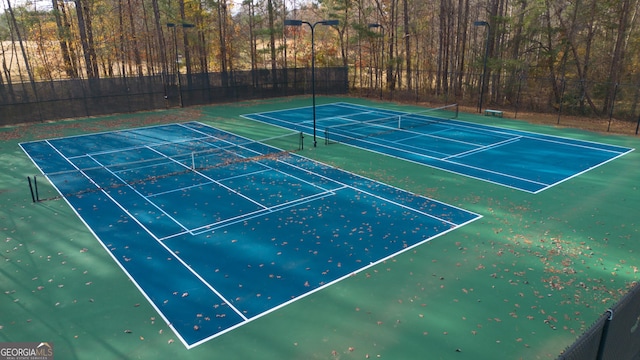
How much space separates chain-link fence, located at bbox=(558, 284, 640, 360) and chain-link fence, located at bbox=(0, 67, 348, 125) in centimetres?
3066

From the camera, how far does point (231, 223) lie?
12.4 meters

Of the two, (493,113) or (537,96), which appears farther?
(537,96)

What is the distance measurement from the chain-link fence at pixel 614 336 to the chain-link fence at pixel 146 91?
30.7 metres

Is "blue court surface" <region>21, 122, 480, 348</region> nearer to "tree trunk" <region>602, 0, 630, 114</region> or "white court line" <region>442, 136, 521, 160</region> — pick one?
"white court line" <region>442, 136, 521, 160</region>

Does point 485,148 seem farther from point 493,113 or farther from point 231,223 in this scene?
point 231,223

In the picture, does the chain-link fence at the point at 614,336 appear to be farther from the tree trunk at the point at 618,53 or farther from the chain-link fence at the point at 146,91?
the chain-link fence at the point at 146,91

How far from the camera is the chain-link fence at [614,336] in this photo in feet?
15.4

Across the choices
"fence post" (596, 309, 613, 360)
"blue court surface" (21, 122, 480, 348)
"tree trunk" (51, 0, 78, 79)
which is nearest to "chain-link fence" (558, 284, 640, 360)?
"fence post" (596, 309, 613, 360)

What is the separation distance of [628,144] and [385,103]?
16.9m

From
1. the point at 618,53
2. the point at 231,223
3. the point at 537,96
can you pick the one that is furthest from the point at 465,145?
the point at 618,53

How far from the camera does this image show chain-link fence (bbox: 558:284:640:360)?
468cm

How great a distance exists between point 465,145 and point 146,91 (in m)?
22.0

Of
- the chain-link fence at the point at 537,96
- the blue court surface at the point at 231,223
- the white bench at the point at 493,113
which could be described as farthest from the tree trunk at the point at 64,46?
the white bench at the point at 493,113

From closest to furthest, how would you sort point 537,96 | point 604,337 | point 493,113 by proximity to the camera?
point 604,337
point 493,113
point 537,96
